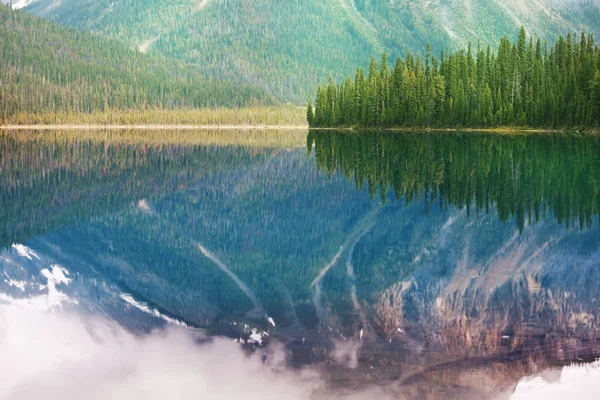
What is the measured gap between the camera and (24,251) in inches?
740

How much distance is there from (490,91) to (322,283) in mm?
108870

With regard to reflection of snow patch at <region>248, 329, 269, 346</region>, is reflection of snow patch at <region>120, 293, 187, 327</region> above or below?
below

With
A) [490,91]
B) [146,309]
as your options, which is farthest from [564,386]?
[490,91]

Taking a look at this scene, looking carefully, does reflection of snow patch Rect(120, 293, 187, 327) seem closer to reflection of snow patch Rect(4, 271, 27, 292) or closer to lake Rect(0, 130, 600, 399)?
lake Rect(0, 130, 600, 399)

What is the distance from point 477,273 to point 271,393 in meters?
7.18

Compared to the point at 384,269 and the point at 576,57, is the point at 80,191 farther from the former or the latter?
the point at 576,57

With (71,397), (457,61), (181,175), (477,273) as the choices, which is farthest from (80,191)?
(457,61)

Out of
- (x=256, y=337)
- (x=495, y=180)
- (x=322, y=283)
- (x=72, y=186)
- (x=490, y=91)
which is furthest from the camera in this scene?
(x=490, y=91)

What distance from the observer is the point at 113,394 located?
9844 millimetres

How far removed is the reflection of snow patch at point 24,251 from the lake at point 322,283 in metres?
0.13

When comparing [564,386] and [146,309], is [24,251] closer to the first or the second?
[146,309]

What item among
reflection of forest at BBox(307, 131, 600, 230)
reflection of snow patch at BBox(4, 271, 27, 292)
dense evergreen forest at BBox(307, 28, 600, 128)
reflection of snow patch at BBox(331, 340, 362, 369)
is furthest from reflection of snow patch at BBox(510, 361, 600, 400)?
dense evergreen forest at BBox(307, 28, 600, 128)

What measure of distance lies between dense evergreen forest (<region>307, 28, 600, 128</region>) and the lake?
286 feet

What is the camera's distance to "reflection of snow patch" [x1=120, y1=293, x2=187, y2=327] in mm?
12805
